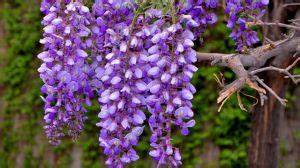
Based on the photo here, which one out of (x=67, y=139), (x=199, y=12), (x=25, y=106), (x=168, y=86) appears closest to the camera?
(x=168, y=86)

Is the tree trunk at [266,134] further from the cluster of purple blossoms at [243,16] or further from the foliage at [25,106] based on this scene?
the foliage at [25,106]

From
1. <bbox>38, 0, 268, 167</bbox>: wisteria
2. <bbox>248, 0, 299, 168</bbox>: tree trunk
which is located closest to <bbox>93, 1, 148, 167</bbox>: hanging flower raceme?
<bbox>38, 0, 268, 167</bbox>: wisteria

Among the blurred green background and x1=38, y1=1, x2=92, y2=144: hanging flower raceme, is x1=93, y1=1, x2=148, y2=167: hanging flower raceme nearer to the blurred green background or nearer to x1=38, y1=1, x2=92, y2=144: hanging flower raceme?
x1=38, y1=1, x2=92, y2=144: hanging flower raceme

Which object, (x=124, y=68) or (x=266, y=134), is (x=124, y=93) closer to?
(x=124, y=68)

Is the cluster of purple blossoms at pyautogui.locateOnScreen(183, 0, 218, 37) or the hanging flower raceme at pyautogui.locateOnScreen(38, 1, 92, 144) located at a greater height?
the cluster of purple blossoms at pyautogui.locateOnScreen(183, 0, 218, 37)

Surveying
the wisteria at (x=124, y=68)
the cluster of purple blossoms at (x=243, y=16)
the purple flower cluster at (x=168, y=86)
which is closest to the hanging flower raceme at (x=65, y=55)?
the wisteria at (x=124, y=68)

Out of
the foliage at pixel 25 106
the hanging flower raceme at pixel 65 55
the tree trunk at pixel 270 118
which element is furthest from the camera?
the foliage at pixel 25 106

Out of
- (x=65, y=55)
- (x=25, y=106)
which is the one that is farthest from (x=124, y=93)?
(x=25, y=106)
